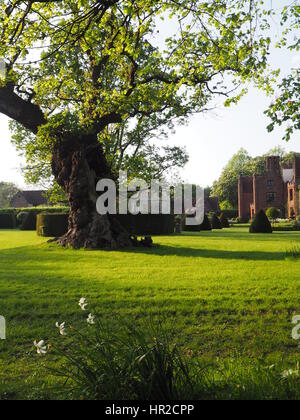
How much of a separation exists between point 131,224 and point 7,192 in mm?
87658

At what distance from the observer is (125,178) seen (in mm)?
30969

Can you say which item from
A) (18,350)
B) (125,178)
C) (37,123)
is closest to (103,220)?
(37,123)

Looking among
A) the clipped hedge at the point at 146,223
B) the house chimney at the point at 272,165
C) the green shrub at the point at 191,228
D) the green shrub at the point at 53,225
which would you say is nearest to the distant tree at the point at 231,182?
the house chimney at the point at 272,165

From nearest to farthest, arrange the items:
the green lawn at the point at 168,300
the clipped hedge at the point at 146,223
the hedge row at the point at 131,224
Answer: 1. the green lawn at the point at 168,300
2. the hedge row at the point at 131,224
3. the clipped hedge at the point at 146,223

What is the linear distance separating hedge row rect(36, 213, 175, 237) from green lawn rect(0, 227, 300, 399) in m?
15.0

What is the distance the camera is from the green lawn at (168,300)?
18.5ft

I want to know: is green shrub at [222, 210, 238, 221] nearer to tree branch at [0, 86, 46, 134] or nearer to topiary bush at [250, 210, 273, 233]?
topiary bush at [250, 210, 273, 233]

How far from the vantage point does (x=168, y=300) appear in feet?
26.8

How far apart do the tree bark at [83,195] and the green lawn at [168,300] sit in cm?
443

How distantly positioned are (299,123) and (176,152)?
2857cm

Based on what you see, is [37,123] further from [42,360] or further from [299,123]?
[42,360]

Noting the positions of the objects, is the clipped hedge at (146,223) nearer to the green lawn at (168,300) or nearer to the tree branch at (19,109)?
the tree branch at (19,109)
